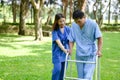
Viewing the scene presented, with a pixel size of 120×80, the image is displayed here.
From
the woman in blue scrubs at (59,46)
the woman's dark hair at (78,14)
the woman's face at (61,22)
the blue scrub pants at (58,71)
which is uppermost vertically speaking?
the woman's dark hair at (78,14)

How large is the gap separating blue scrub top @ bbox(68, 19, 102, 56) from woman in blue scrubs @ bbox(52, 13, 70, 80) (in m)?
0.64

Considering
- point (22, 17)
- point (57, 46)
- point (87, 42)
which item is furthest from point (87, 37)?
point (22, 17)

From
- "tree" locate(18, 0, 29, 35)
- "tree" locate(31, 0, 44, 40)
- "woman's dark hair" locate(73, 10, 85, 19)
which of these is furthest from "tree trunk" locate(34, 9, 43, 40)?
"woman's dark hair" locate(73, 10, 85, 19)

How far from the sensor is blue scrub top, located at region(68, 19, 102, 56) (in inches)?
238

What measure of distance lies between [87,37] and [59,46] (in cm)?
95

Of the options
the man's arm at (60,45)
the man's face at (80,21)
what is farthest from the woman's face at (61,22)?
the man's face at (80,21)

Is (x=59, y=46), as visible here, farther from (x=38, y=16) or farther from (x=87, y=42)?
(x=38, y=16)

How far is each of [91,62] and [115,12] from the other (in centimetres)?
6792

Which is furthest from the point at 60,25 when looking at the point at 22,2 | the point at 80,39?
the point at 22,2

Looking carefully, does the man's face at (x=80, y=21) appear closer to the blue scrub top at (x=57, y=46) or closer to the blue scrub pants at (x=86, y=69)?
the blue scrub pants at (x=86, y=69)

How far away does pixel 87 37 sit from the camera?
6.12 metres

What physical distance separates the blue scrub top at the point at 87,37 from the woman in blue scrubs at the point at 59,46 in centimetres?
64

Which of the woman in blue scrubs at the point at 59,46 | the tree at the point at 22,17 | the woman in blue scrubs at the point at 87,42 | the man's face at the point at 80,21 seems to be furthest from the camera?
the tree at the point at 22,17

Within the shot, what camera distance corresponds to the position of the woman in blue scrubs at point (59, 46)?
6.86 metres
